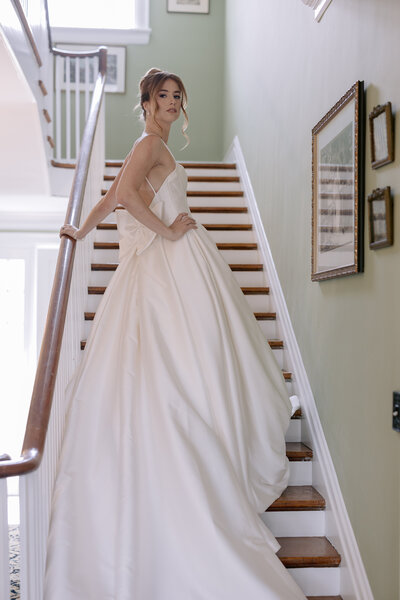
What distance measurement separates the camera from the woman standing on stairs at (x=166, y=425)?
86.0 inches

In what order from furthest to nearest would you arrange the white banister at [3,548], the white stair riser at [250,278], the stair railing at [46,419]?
the white stair riser at [250,278]
the stair railing at [46,419]
the white banister at [3,548]

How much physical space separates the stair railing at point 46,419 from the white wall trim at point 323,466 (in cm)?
118

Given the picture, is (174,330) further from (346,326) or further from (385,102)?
(385,102)

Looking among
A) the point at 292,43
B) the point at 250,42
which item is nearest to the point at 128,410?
the point at 292,43

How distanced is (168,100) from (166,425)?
1320 millimetres

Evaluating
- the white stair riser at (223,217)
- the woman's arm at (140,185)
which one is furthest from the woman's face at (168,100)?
the white stair riser at (223,217)

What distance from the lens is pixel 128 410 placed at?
243 centimetres

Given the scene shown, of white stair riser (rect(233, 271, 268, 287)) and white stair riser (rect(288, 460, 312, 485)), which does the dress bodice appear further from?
white stair riser (rect(233, 271, 268, 287))

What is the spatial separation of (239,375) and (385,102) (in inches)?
46.2

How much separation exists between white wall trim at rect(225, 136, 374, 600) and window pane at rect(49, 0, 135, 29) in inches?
158

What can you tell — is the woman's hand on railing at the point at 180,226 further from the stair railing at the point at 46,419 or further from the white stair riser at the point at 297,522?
the white stair riser at the point at 297,522

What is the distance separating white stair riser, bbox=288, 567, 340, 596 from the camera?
267cm

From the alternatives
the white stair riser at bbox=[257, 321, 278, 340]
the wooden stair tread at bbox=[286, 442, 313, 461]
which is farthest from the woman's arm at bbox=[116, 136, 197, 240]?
the white stair riser at bbox=[257, 321, 278, 340]

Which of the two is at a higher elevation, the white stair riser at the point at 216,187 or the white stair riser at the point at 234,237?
the white stair riser at the point at 216,187
